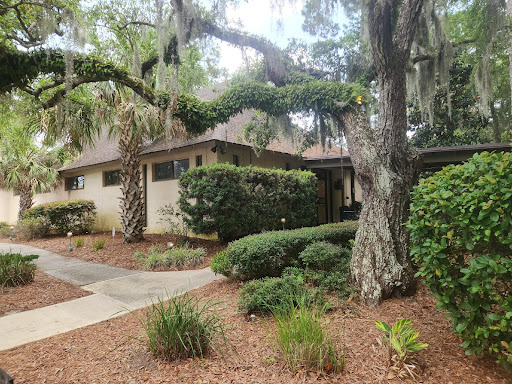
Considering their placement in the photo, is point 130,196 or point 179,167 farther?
point 179,167

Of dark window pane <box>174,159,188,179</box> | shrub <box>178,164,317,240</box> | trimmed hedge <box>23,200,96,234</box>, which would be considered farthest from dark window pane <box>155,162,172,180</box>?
trimmed hedge <box>23,200,96,234</box>

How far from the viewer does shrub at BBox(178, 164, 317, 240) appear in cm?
777

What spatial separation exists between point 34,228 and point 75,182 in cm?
409

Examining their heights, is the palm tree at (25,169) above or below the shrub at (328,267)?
above

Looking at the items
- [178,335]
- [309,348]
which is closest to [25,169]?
[178,335]

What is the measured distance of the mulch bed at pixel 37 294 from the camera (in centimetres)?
439

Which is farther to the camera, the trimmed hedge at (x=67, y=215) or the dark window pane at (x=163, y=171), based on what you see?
the trimmed hedge at (x=67, y=215)

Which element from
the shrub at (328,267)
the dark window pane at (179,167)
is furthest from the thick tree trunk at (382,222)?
the dark window pane at (179,167)

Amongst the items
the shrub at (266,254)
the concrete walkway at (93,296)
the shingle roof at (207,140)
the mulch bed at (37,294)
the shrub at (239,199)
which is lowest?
the concrete walkway at (93,296)

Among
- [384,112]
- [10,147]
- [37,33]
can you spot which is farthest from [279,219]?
[10,147]

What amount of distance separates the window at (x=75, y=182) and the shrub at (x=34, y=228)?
124 inches

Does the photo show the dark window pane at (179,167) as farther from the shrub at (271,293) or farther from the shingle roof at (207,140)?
the shrub at (271,293)

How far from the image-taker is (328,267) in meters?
4.70

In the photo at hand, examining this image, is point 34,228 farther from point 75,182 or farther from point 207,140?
point 207,140
